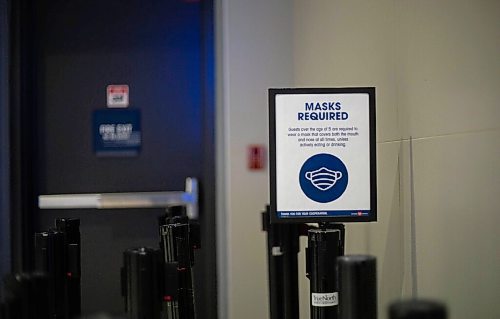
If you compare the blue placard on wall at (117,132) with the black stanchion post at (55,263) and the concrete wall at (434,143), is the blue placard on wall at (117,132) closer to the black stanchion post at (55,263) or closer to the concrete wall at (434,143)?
the concrete wall at (434,143)

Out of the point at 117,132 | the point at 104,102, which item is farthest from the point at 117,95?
the point at 117,132

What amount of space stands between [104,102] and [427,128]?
2.50 meters

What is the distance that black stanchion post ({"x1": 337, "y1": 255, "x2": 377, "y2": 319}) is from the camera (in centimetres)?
103

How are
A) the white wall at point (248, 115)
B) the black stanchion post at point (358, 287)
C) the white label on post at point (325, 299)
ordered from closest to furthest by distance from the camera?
the black stanchion post at point (358, 287)
the white label on post at point (325, 299)
the white wall at point (248, 115)

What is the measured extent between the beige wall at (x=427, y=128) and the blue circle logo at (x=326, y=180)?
0.24 metres

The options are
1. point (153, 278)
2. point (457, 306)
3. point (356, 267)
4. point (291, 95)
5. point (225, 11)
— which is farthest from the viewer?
point (225, 11)

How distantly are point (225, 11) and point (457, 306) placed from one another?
2.15m

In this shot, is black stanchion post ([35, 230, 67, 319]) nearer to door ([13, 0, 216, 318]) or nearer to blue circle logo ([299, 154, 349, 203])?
blue circle logo ([299, 154, 349, 203])

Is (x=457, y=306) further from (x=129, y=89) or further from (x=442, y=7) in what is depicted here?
(x=129, y=89)

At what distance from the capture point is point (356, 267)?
1.03 m

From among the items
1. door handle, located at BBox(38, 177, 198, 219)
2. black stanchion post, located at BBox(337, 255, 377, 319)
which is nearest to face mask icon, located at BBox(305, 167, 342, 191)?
black stanchion post, located at BBox(337, 255, 377, 319)

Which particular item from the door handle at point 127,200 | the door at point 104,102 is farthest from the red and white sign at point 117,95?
the door handle at point 127,200

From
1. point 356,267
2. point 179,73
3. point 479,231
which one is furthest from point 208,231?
point 356,267

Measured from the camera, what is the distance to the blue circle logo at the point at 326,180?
1.80 meters
